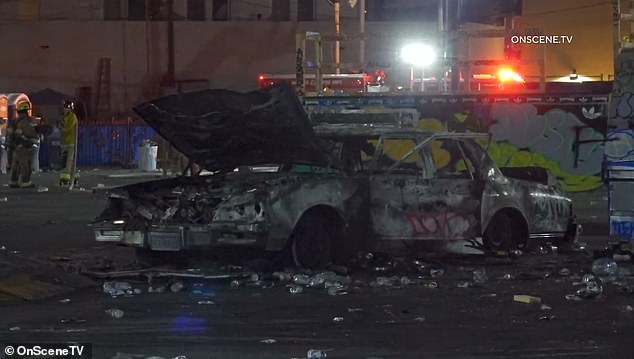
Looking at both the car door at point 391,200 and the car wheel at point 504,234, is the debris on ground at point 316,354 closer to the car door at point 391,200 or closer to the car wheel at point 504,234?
the car door at point 391,200

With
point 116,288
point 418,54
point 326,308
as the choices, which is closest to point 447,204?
point 326,308

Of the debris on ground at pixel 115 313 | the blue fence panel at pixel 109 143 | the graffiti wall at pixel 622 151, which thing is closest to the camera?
the debris on ground at pixel 115 313

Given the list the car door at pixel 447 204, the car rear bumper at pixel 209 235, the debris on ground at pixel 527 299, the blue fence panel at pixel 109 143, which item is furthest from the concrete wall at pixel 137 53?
the debris on ground at pixel 527 299

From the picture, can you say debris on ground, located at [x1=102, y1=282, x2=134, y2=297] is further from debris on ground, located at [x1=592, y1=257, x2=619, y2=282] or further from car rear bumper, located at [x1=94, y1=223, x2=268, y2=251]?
debris on ground, located at [x1=592, y1=257, x2=619, y2=282]

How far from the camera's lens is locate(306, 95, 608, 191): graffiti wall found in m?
21.4

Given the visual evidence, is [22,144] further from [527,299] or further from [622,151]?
[527,299]

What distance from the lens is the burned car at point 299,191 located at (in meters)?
10.7

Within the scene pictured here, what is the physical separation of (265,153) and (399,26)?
116 ft

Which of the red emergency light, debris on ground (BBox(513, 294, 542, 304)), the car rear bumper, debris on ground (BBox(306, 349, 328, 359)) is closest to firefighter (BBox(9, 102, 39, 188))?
the red emergency light

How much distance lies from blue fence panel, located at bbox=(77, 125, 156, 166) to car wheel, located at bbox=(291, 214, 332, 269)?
25.1 m

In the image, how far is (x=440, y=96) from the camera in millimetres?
21062

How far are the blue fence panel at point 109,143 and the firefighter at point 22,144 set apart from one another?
12.6m

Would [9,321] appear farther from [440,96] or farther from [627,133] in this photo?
[440,96]

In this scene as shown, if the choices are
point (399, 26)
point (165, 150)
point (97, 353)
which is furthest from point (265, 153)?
point (399, 26)
